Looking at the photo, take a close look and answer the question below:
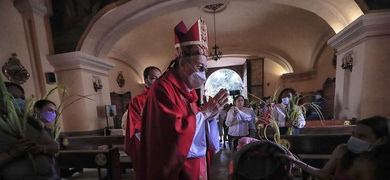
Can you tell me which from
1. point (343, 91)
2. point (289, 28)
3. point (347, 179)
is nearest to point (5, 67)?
point (347, 179)

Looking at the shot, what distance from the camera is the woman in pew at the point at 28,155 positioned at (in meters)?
1.53

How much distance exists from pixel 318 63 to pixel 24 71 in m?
12.3

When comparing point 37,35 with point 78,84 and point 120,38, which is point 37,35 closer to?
point 78,84

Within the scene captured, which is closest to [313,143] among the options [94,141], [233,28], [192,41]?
[192,41]

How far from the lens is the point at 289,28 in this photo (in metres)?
8.77

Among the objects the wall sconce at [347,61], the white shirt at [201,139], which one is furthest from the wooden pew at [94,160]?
the wall sconce at [347,61]

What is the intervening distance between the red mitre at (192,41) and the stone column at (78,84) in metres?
4.30

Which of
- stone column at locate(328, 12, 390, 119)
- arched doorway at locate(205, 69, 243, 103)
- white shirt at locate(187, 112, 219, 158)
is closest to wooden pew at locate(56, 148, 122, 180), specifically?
white shirt at locate(187, 112, 219, 158)

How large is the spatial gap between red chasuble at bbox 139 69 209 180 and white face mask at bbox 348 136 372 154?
49.4 inches

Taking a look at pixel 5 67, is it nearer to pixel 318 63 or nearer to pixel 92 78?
pixel 92 78

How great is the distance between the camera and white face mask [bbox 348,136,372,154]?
54.1 inches

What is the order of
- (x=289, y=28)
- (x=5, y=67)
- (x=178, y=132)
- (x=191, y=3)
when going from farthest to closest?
(x=289, y=28)
(x=191, y=3)
(x=5, y=67)
(x=178, y=132)

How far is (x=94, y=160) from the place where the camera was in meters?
2.97

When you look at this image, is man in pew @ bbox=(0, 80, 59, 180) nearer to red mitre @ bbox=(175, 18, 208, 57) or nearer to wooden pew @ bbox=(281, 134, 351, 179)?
red mitre @ bbox=(175, 18, 208, 57)
